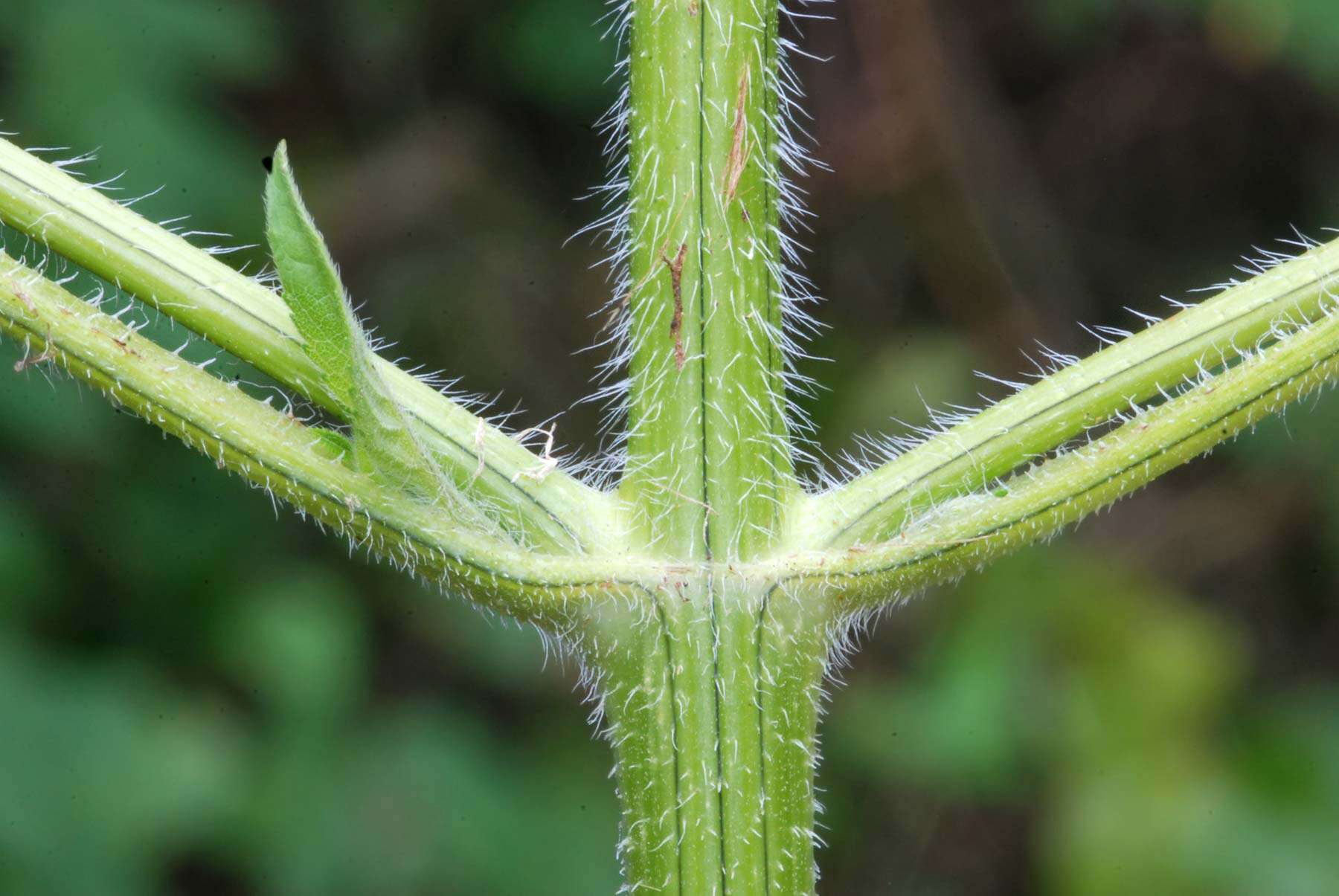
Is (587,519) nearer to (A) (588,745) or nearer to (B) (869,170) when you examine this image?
(A) (588,745)

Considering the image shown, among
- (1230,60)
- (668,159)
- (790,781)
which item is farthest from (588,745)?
(1230,60)

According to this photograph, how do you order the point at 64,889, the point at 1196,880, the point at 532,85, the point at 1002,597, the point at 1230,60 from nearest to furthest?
the point at 64,889 → the point at 1196,880 → the point at 1002,597 → the point at 532,85 → the point at 1230,60

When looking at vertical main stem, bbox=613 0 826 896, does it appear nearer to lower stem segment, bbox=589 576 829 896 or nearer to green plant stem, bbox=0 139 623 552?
lower stem segment, bbox=589 576 829 896

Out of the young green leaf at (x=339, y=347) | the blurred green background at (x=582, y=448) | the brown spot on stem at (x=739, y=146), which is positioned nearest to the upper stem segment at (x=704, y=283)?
the brown spot on stem at (x=739, y=146)

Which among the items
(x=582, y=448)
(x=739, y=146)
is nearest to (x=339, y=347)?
(x=739, y=146)

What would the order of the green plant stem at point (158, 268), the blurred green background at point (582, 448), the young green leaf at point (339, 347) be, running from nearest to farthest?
1. the young green leaf at point (339, 347)
2. the green plant stem at point (158, 268)
3. the blurred green background at point (582, 448)

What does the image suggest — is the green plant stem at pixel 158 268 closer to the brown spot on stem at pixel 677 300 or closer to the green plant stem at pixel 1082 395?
the brown spot on stem at pixel 677 300
